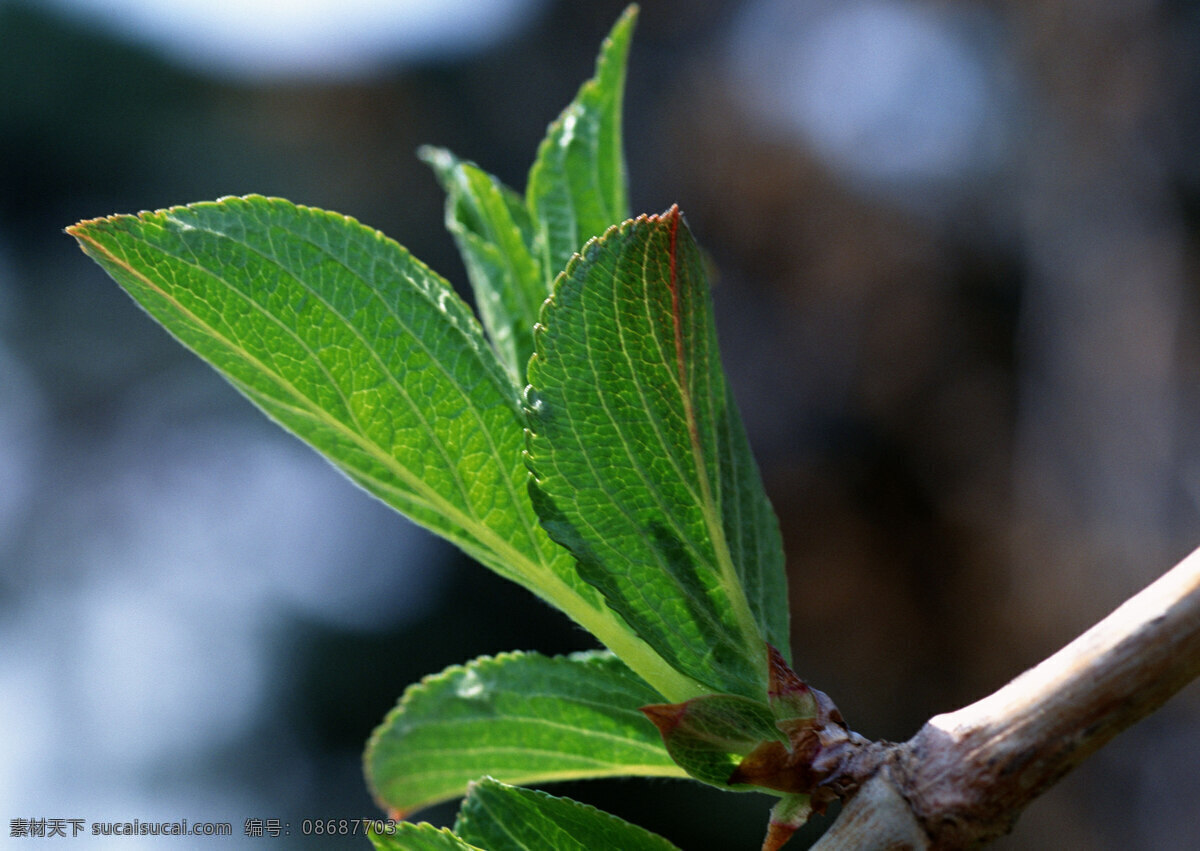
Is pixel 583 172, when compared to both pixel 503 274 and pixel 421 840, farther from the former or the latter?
pixel 421 840

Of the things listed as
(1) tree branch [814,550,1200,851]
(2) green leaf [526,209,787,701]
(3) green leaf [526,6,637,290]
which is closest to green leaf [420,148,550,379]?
(3) green leaf [526,6,637,290]

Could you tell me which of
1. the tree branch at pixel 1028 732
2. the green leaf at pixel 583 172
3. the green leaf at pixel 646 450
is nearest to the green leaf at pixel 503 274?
the green leaf at pixel 583 172

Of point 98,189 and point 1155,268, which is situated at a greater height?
point 98,189

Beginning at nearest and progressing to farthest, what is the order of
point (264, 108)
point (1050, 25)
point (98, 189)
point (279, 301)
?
1. point (279, 301)
2. point (1050, 25)
3. point (98, 189)
4. point (264, 108)

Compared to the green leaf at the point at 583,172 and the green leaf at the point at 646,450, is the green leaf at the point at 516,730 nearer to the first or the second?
the green leaf at the point at 646,450

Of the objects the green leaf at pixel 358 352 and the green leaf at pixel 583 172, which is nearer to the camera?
the green leaf at pixel 358 352

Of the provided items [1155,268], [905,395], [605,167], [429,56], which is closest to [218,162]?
[429,56]

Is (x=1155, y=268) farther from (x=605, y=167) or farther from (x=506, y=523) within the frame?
(x=506, y=523)

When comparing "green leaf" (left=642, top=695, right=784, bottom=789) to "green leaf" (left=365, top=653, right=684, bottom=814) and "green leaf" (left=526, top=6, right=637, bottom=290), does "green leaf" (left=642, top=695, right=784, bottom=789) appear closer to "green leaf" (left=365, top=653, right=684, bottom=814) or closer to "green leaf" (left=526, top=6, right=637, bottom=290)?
"green leaf" (left=365, top=653, right=684, bottom=814)
